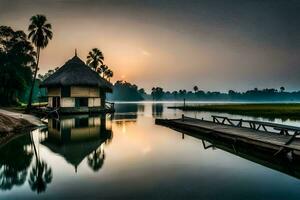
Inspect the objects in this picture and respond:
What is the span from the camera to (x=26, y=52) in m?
57.7

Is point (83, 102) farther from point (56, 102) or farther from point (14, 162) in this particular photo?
point (14, 162)

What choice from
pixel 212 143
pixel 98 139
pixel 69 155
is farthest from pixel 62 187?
pixel 212 143

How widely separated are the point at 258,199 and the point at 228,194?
0.85 m

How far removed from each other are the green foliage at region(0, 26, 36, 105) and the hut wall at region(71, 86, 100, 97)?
12.9 m

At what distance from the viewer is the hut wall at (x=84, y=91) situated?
1697 inches

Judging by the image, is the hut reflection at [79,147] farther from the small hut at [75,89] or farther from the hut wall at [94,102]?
the hut wall at [94,102]

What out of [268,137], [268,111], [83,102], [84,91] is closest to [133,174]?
[268,137]

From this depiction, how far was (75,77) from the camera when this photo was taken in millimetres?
43656

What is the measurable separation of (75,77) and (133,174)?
3626 centimetres

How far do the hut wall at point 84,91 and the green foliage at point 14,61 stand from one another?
42.3ft

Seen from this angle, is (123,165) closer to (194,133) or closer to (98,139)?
(98,139)

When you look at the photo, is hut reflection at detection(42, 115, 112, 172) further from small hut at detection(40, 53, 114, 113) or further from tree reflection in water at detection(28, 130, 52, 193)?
small hut at detection(40, 53, 114, 113)

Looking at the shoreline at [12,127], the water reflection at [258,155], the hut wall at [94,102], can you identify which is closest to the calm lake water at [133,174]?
the water reflection at [258,155]

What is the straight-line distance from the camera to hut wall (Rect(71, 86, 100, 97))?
43094 mm
